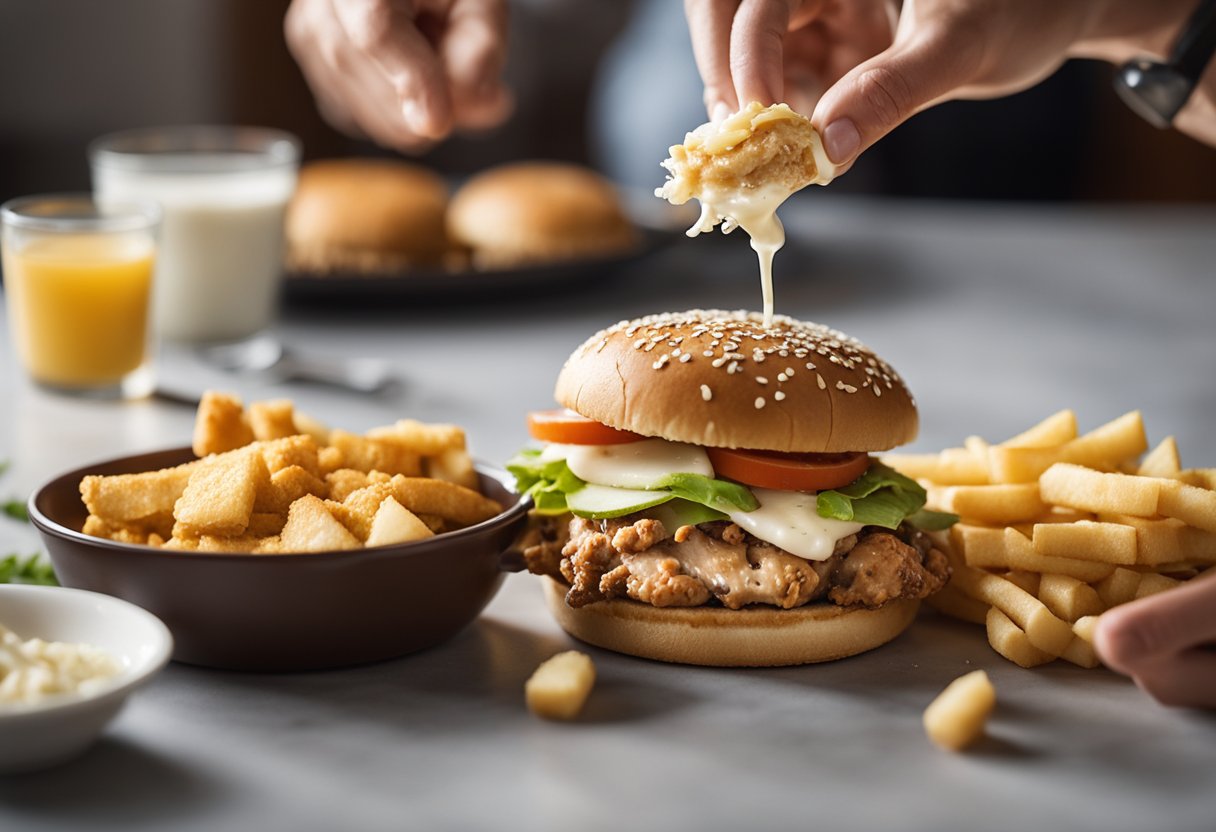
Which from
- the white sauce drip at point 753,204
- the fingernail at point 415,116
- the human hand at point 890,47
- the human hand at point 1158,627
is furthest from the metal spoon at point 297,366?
the human hand at point 1158,627

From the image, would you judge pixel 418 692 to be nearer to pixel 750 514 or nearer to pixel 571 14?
pixel 750 514

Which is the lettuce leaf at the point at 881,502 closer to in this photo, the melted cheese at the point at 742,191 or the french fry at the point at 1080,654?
the french fry at the point at 1080,654

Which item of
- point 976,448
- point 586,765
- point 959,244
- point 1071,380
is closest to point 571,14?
point 959,244

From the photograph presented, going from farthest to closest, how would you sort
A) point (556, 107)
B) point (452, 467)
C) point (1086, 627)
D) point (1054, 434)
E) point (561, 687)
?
point (556, 107) → point (1054, 434) → point (452, 467) → point (1086, 627) → point (561, 687)

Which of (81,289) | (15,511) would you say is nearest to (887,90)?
(15,511)

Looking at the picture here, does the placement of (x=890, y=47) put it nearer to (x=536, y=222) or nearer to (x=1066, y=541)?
(x=1066, y=541)

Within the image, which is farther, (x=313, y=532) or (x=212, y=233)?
(x=212, y=233)
